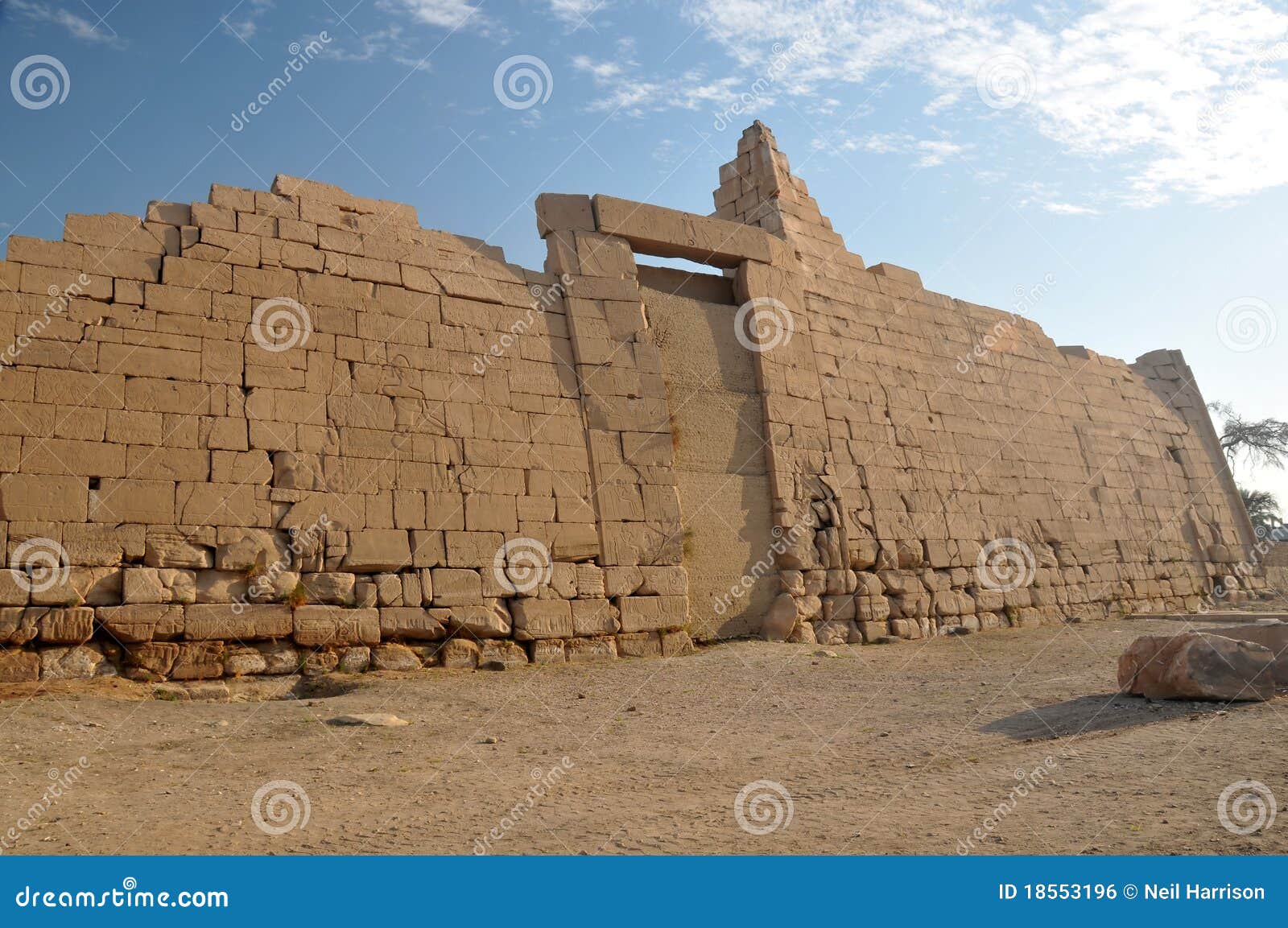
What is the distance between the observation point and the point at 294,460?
8.56m

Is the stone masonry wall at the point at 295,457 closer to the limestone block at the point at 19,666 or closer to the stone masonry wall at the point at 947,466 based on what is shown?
the limestone block at the point at 19,666

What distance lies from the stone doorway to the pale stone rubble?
0.21 m

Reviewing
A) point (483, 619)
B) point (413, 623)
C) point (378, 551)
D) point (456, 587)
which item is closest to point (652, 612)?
point (483, 619)

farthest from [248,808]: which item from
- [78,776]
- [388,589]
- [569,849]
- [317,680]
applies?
[388,589]

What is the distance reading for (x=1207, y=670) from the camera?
20.4 feet

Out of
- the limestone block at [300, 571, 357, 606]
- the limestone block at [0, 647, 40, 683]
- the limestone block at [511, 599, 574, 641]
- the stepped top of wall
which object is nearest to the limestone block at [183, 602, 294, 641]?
the limestone block at [300, 571, 357, 606]

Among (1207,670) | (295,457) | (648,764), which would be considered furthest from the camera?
(295,457)

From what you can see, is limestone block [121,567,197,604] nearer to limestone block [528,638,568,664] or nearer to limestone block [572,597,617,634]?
limestone block [528,638,568,664]

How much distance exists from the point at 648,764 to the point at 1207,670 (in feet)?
12.4

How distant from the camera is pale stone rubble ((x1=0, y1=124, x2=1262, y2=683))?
25.4ft

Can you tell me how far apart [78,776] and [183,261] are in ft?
16.6

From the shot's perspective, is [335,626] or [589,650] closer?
[335,626]

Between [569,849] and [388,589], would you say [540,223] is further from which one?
[569,849]

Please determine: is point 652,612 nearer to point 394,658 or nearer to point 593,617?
point 593,617
